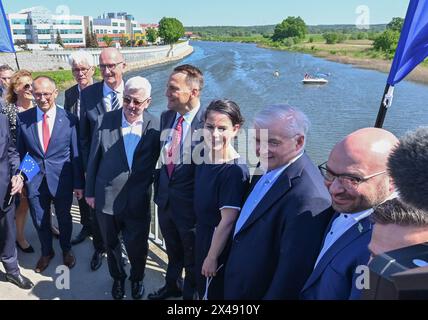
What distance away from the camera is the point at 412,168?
0.88 meters

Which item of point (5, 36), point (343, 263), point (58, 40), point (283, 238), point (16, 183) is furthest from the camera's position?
point (58, 40)

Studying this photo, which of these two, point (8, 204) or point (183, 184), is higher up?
point (183, 184)

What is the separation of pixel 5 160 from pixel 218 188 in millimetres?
2005

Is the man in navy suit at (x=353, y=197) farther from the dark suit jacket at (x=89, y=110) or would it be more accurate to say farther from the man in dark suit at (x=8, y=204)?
the man in dark suit at (x=8, y=204)

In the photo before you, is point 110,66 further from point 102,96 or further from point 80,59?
point 80,59

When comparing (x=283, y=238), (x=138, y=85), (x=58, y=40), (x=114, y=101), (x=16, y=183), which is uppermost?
(x=58, y=40)

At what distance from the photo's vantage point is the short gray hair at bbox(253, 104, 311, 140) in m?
1.86

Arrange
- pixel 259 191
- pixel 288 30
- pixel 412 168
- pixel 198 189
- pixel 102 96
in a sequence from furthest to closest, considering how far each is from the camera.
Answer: pixel 288 30 → pixel 102 96 → pixel 198 189 → pixel 259 191 → pixel 412 168

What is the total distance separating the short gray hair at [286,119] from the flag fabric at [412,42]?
0.75 metres

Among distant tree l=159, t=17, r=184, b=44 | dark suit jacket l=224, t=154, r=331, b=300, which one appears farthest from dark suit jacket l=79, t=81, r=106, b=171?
distant tree l=159, t=17, r=184, b=44

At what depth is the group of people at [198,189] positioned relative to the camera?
1.47 meters

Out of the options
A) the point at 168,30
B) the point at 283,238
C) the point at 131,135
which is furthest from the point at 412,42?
the point at 168,30

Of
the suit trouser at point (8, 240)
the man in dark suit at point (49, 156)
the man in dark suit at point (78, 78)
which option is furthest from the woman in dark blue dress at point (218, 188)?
the man in dark suit at point (78, 78)

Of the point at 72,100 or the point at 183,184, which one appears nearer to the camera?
the point at 183,184
